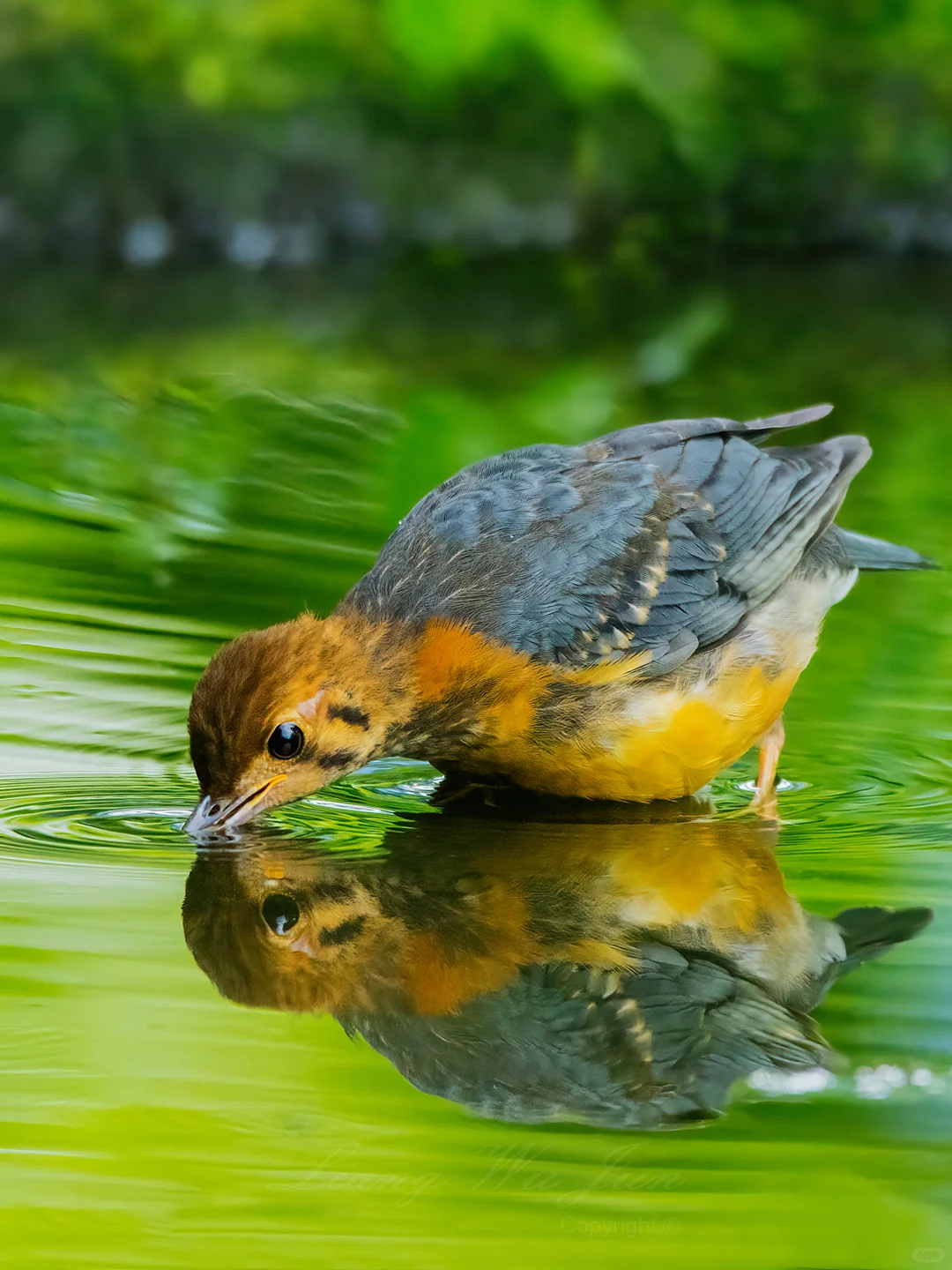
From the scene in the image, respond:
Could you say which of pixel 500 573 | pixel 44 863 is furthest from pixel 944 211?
pixel 44 863

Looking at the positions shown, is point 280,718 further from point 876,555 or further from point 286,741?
point 876,555

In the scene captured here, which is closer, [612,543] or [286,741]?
[286,741]

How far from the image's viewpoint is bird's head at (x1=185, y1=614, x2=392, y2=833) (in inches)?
214

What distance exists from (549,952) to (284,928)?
0.72 meters

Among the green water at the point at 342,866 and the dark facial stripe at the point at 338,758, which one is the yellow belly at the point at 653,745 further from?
the dark facial stripe at the point at 338,758

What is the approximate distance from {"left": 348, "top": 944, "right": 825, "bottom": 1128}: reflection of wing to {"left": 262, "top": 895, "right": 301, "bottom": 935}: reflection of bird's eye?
2.10ft

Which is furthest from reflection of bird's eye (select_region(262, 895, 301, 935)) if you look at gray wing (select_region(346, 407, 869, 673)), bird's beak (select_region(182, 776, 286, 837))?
gray wing (select_region(346, 407, 869, 673))

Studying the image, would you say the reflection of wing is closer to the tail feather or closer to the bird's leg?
the bird's leg

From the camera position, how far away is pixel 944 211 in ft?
60.8

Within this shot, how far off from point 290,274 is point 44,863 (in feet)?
41.7

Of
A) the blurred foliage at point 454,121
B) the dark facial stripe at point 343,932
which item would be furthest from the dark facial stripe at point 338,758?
the blurred foliage at point 454,121

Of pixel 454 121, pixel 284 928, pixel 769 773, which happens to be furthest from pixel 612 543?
pixel 454 121

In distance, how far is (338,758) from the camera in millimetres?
5770

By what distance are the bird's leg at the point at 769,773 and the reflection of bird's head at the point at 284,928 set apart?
4.84 feet
